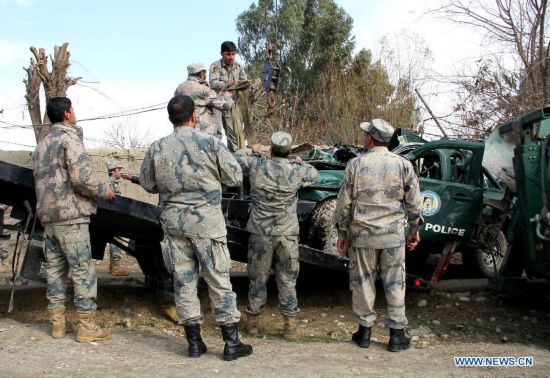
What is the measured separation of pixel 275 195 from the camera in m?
5.05

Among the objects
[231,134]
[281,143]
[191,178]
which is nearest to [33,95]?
[231,134]

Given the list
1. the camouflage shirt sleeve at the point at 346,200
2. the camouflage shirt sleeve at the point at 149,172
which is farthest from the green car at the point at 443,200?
the camouflage shirt sleeve at the point at 149,172

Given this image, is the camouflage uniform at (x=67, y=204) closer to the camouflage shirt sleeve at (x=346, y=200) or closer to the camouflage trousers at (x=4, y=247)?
the camouflage shirt sleeve at (x=346, y=200)

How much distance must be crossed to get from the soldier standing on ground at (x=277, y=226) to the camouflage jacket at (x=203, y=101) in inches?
52.0

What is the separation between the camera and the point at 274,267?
5.27 m

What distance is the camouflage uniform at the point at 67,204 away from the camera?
4.52m

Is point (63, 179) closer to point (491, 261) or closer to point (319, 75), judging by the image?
point (491, 261)

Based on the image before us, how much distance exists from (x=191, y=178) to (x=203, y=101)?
2.31 metres

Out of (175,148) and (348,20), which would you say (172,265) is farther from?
(348,20)

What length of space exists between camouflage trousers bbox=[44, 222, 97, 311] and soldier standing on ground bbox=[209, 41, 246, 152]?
3032mm

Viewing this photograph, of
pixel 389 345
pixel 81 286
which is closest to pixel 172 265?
pixel 81 286

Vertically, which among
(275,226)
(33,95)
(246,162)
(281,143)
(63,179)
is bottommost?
(275,226)

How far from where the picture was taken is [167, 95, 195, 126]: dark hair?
4.36 m

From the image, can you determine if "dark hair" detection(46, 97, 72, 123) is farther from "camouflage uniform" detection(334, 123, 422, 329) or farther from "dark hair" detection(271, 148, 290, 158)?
"camouflage uniform" detection(334, 123, 422, 329)
